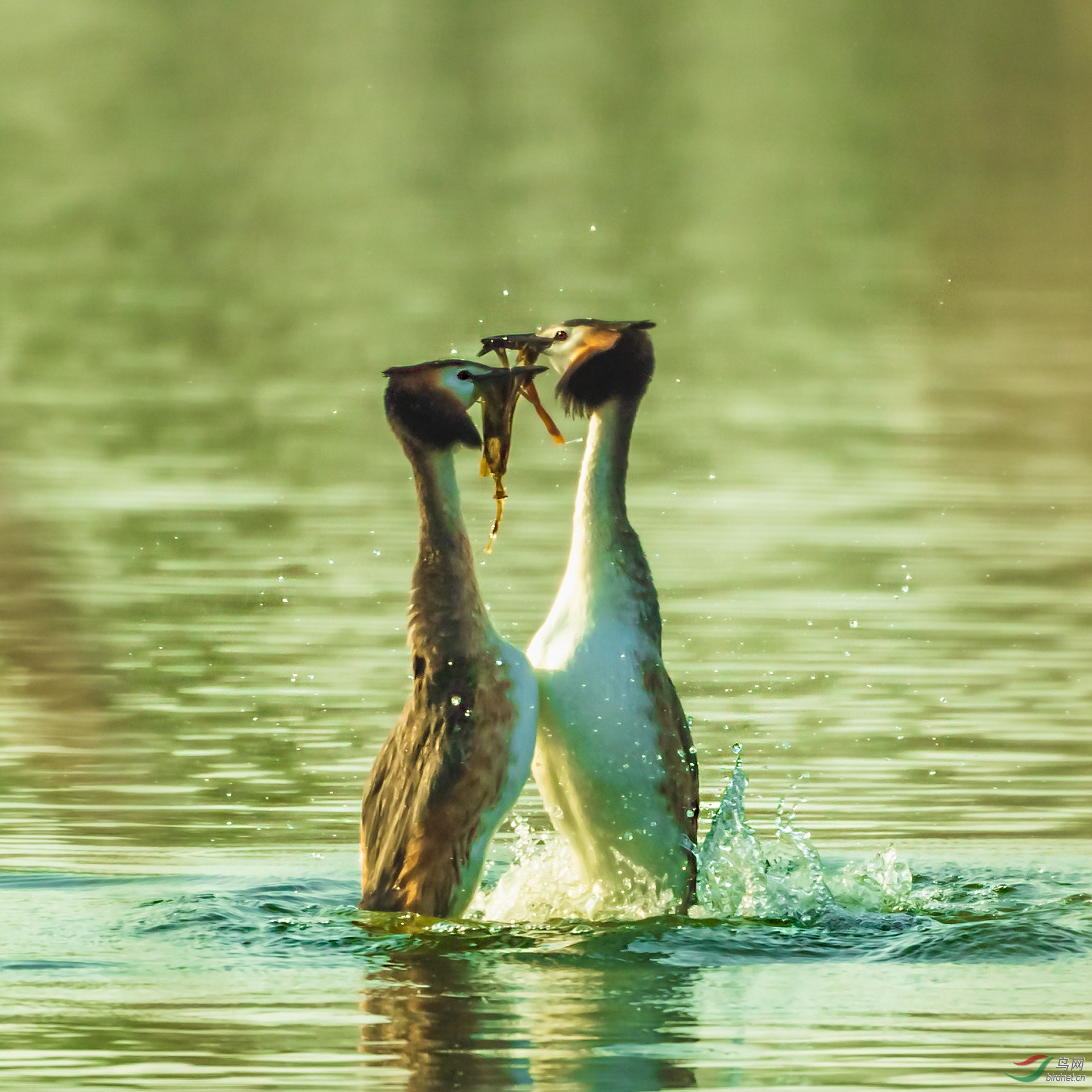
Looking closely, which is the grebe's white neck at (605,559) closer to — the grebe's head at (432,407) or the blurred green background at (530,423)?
the grebe's head at (432,407)

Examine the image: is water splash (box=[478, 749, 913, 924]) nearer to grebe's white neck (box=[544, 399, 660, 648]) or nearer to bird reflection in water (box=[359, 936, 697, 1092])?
bird reflection in water (box=[359, 936, 697, 1092])

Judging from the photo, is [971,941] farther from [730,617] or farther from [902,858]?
[730,617]

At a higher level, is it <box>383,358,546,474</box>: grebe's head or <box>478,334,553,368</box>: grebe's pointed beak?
<box>478,334,553,368</box>: grebe's pointed beak

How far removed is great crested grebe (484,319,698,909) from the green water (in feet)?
1.14

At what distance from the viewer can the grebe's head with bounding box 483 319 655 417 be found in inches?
439

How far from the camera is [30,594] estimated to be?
17094mm

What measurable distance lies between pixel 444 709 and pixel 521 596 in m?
5.35

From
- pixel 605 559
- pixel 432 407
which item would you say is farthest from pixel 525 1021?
pixel 432 407

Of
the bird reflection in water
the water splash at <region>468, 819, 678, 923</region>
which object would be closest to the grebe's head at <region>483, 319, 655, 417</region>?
the water splash at <region>468, 819, 678, 923</region>

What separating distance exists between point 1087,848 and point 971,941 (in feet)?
5.36

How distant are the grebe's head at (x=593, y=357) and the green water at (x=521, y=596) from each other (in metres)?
2.18

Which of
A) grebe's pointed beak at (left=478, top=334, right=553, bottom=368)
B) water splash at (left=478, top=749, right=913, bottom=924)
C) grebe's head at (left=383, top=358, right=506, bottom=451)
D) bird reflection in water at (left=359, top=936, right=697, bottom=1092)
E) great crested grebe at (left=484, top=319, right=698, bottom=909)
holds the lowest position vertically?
bird reflection in water at (left=359, top=936, right=697, bottom=1092)

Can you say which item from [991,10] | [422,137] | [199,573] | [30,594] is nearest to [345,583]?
[199,573]

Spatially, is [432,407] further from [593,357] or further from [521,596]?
[521,596]
